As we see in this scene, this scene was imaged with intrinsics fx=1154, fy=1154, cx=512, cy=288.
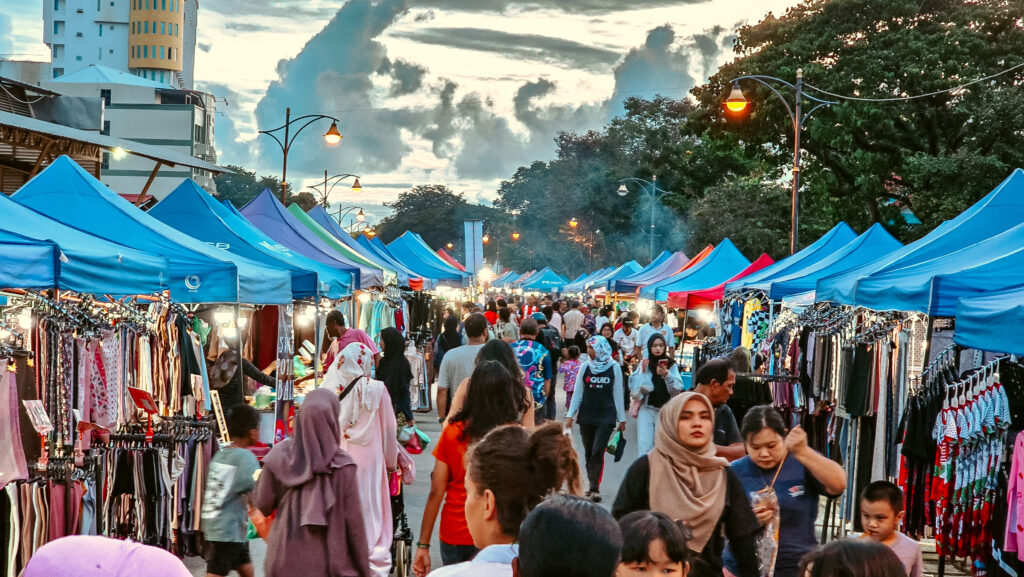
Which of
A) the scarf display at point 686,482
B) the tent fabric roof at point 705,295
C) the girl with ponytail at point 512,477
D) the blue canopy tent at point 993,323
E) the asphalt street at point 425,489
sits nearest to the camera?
the girl with ponytail at point 512,477

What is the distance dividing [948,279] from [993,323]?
1489 mm

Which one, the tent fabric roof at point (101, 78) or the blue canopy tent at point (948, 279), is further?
the tent fabric roof at point (101, 78)

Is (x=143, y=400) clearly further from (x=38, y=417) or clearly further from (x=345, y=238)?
(x=345, y=238)

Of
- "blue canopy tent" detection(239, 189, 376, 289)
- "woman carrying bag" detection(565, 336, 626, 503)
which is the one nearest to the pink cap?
"woman carrying bag" detection(565, 336, 626, 503)

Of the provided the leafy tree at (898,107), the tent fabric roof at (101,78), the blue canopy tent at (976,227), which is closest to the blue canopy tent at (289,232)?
the blue canopy tent at (976,227)

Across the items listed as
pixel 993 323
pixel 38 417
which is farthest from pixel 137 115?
pixel 993 323

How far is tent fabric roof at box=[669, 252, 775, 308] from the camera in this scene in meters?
21.9

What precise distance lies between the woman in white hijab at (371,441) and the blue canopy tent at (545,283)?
5119 cm

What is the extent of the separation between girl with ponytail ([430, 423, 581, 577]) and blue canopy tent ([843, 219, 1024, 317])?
481 centimetres

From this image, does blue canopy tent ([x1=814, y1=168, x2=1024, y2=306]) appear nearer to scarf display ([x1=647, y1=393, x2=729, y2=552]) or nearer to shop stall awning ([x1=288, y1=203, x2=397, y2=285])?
scarf display ([x1=647, y1=393, x2=729, y2=552])

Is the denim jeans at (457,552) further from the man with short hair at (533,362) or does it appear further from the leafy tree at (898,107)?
the leafy tree at (898,107)

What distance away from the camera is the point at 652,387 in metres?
11.7

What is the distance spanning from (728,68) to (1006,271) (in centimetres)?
3075

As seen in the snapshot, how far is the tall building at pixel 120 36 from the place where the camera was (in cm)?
13975
